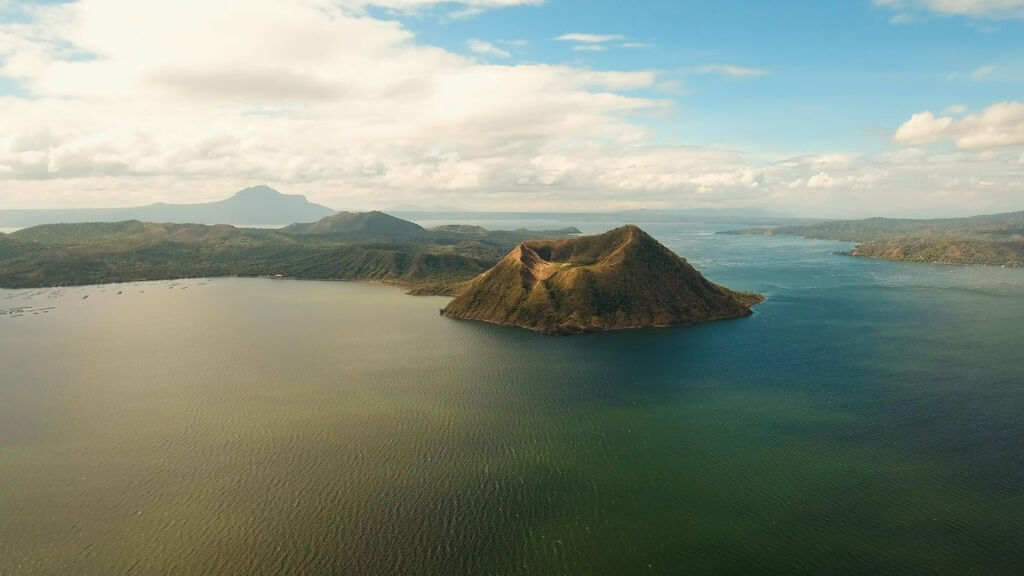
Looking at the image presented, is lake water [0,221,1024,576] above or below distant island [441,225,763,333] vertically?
below

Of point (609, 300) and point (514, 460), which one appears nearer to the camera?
point (514, 460)

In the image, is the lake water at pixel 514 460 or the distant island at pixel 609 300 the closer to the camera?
the lake water at pixel 514 460

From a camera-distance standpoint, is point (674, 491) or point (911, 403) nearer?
point (674, 491)

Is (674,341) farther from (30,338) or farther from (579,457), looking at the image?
(30,338)

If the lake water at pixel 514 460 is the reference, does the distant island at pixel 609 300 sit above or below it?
above

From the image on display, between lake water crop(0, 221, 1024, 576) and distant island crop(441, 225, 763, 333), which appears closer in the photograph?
lake water crop(0, 221, 1024, 576)

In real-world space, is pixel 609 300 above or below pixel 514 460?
above

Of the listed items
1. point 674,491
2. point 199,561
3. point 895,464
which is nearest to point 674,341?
point 895,464

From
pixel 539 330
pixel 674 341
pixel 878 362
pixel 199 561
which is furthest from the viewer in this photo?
pixel 539 330
